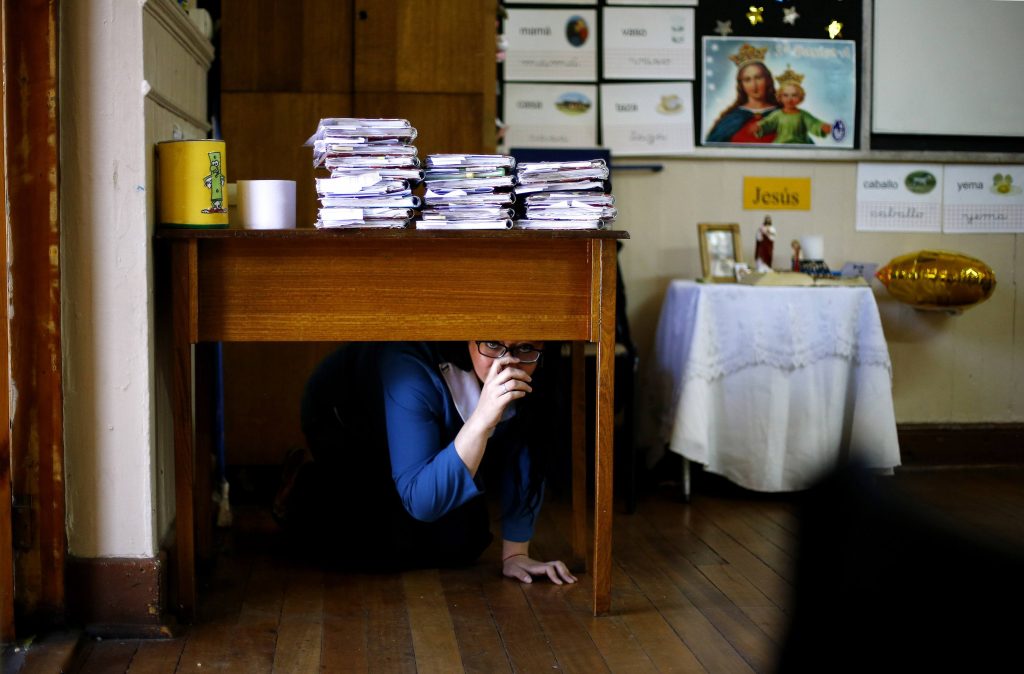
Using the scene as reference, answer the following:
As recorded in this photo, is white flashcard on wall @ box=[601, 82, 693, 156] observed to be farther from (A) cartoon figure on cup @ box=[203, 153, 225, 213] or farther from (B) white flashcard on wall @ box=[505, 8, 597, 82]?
(A) cartoon figure on cup @ box=[203, 153, 225, 213]

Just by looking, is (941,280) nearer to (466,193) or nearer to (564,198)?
(564,198)

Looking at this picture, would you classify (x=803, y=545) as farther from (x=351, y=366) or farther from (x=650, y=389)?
(x=650, y=389)

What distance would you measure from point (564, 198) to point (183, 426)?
887mm

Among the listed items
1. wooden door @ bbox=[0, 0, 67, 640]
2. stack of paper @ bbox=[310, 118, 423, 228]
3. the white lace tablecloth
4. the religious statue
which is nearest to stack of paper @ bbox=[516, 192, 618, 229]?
stack of paper @ bbox=[310, 118, 423, 228]

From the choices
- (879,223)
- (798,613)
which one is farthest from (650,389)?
(798,613)

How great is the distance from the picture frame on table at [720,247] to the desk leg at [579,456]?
4.29ft

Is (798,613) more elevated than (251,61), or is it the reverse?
(251,61)

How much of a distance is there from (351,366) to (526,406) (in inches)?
18.5

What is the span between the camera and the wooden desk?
204cm

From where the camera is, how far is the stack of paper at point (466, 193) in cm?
206

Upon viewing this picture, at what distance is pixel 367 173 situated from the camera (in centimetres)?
204

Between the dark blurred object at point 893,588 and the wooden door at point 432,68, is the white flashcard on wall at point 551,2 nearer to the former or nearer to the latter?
the wooden door at point 432,68

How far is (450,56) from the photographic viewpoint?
319cm

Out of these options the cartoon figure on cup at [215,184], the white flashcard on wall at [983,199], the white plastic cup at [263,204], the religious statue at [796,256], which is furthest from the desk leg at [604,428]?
the white flashcard on wall at [983,199]
